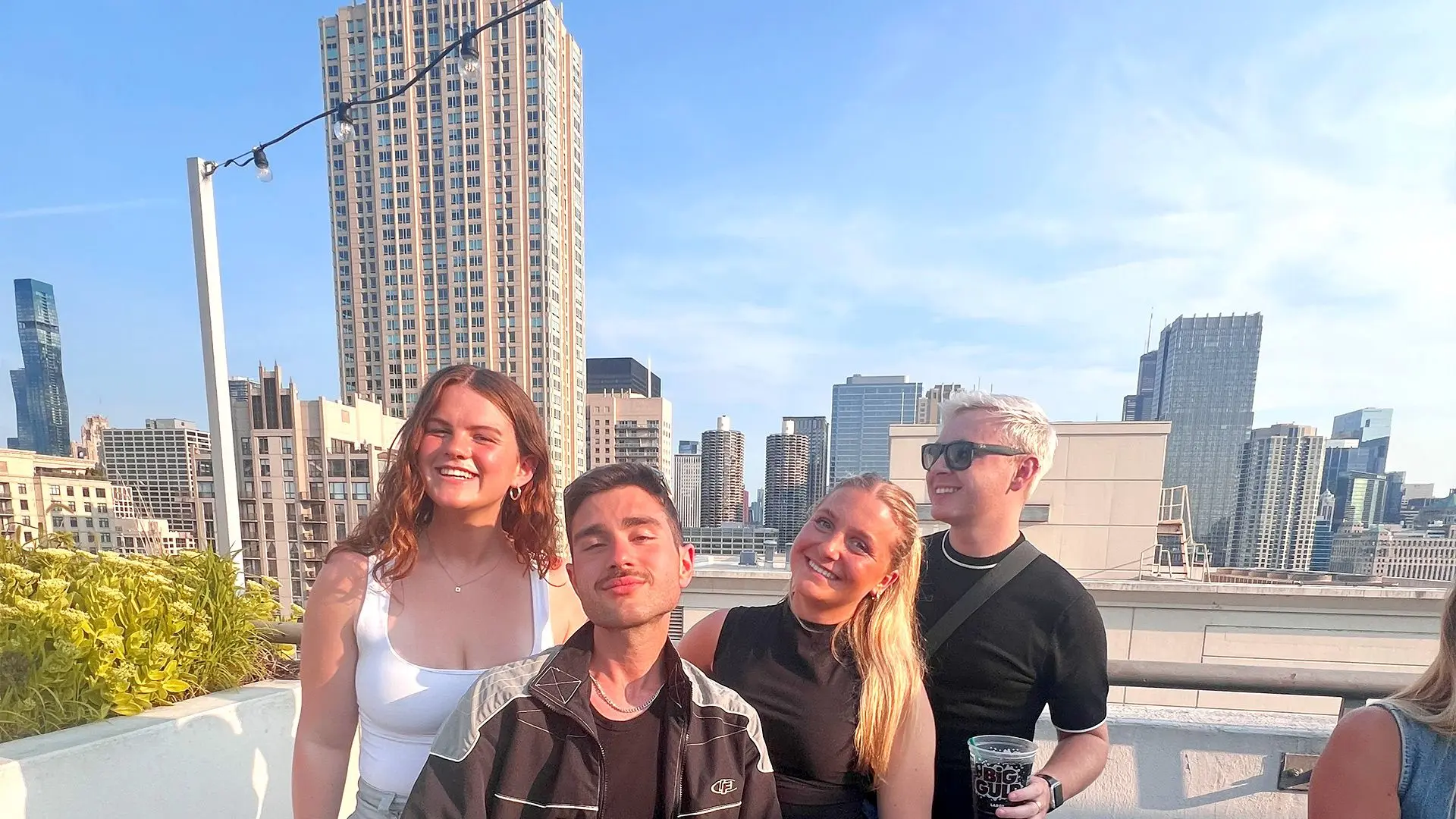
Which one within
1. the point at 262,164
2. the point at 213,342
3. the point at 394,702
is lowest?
the point at 394,702

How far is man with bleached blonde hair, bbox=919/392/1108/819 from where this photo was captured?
4.99 feet

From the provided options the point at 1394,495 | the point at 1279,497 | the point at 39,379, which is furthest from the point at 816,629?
the point at 1279,497

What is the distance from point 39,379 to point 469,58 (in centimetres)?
743

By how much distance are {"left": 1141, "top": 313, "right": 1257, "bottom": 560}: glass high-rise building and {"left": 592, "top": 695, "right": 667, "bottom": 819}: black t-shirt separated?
47.5 m

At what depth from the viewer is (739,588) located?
6785 mm

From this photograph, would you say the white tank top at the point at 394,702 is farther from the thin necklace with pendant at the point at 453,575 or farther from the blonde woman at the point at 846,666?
the blonde woman at the point at 846,666

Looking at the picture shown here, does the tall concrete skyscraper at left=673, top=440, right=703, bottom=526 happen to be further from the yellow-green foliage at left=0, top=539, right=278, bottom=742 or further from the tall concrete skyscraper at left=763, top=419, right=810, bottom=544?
the yellow-green foliage at left=0, top=539, right=278, bottom=742

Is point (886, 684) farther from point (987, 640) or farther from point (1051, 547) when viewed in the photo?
point (1051, 547)

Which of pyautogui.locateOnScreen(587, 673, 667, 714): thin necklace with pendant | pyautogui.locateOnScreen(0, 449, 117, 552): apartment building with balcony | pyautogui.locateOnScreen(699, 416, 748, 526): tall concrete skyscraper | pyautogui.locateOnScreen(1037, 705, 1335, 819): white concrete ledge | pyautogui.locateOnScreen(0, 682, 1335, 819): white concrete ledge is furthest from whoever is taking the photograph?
pyautogui.locateOnScreen(699, 416, 748, 526): tall concrete skyscraper

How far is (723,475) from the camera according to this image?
304ft

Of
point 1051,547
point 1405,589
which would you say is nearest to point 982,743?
point 1405,589

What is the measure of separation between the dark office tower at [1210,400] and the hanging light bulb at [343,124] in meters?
47.7

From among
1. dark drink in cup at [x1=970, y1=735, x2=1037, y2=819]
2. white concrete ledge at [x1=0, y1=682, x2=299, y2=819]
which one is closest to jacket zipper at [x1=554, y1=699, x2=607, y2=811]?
dark drink in cup at [x1=970, y1=735, x2=1037, y2=819]

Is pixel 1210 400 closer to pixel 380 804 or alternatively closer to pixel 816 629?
pixel 816 629
